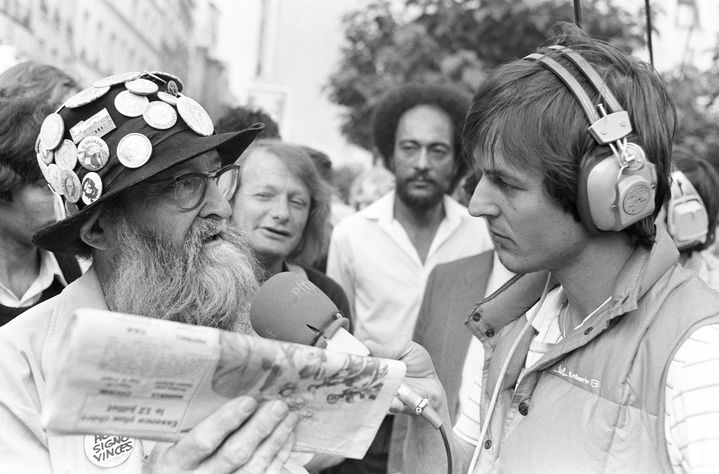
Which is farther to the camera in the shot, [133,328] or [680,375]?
[680,375]

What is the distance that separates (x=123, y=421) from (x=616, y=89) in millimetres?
1400

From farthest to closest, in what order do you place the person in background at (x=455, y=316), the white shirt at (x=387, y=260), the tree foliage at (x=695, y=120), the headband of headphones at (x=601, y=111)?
the tree foliage at (x=695, y=120) → the white shirt at (x=387, y=260) → the person in background at (x=455, y=316) → the headband of headphones at (x=601, y=111)

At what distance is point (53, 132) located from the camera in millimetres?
2326

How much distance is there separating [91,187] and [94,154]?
3.6 inches

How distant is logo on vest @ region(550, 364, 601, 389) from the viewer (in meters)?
2.01

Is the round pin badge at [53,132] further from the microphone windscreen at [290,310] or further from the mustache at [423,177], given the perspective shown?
the mustache at [423,177]

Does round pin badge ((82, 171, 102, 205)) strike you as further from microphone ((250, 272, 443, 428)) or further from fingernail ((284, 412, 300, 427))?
fingernail ((284, 412, 300, 427))

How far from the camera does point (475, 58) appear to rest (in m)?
10.0

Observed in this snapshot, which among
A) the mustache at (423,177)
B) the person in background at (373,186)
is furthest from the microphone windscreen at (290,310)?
the person in background at (373,186)

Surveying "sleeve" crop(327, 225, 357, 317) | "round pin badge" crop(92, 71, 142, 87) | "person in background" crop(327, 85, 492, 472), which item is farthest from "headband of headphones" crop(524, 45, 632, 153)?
"sleeve" crop(327, 225, 357, 317)

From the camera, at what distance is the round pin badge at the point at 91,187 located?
7.45ft

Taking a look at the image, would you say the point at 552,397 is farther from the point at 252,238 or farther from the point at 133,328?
the point at 252,238

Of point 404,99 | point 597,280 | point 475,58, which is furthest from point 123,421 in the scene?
point 475,58

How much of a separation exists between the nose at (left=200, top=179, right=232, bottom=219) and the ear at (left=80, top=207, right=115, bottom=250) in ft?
0.91
